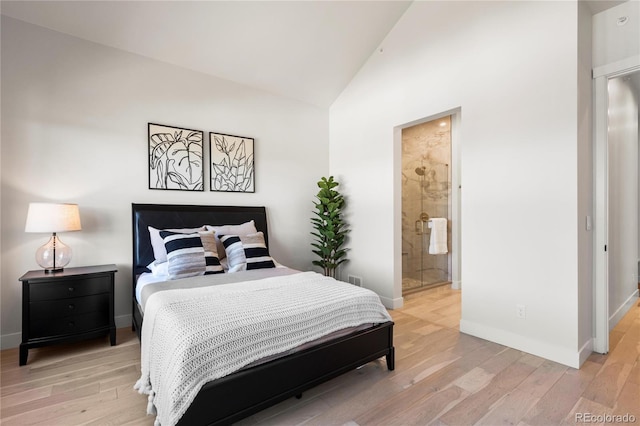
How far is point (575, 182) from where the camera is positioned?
238cm

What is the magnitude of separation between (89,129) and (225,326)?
8.81ft

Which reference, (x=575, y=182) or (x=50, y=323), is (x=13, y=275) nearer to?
(x=50, y=323)

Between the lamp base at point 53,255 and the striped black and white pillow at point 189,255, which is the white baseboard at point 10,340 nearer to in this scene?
the lamp base at point 53,255

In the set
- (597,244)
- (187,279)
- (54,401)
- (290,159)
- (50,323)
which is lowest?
(54,401)

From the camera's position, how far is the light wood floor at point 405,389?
181cm

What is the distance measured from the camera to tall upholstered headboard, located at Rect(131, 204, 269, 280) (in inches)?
125

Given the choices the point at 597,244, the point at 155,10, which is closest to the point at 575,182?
the point at 597,244

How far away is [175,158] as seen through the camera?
3.50 metres

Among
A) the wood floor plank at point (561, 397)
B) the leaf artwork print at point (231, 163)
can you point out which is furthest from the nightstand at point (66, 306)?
the wood floor plank at point (561, 397)

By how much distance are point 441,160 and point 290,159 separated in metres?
2.51

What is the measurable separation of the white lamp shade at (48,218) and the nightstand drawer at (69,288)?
445mm

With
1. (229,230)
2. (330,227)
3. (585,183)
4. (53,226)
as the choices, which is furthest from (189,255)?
(585,183)

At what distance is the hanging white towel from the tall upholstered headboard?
2681 mm

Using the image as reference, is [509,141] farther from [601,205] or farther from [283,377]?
[283,377]
